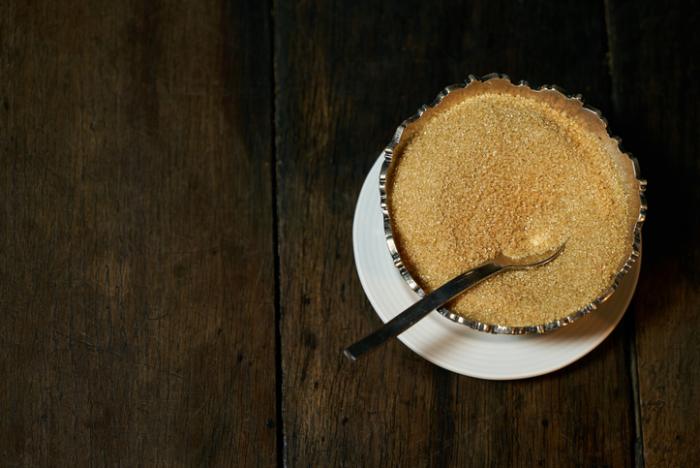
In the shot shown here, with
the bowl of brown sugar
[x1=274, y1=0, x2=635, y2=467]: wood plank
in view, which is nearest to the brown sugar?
the bowl of brown sugar

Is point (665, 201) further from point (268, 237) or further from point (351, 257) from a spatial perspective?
point (268, 237)

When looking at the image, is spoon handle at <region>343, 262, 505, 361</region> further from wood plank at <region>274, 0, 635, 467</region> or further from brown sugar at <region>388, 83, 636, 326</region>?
wood plank at <region>274, 0, 635, 467</region>

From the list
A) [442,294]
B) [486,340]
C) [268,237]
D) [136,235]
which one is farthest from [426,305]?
[136,235]

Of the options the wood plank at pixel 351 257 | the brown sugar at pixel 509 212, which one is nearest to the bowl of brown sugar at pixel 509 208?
the brown sugar at pixel 509 212

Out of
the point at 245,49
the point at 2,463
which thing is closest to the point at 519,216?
the point at 245,49

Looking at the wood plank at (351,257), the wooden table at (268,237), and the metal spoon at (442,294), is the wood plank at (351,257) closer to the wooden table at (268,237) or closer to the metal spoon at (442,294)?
the wooden table at (268,237)
